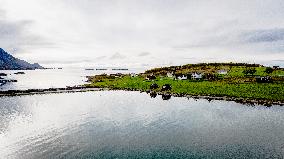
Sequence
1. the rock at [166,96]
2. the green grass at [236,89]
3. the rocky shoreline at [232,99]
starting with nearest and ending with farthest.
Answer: the rocky shoreline at [232,99] < the green grass at [236,89] < the rock at [166,96]

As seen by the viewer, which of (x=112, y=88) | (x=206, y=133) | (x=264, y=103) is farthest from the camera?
(x=112, y=88)

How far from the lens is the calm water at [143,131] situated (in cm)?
3762

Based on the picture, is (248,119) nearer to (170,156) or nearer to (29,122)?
(170,156)

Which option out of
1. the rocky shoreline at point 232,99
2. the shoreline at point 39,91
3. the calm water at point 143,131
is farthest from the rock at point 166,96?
the shoreline at point 39,91

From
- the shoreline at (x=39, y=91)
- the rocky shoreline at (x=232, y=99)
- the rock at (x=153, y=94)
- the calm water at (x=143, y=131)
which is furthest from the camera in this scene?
the shoreline at (x=39, y=91)

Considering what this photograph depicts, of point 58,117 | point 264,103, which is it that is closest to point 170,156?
point 58,117

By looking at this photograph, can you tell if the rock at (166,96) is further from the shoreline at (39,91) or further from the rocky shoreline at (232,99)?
the shoreline at (39,91)

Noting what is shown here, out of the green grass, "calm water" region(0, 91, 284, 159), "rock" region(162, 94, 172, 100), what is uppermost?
the green grass

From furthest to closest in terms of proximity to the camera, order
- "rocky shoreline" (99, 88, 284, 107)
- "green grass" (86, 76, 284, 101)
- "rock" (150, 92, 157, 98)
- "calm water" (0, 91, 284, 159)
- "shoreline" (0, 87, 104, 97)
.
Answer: "shoreline" (0, 87, 104, 97), "rock" (150, 92, 157, 98), "green grass" (86, 76, 284, 101), "rocky shoreline" (99, 88, 284, 107), "calm water" (0, 91, 284, 159)

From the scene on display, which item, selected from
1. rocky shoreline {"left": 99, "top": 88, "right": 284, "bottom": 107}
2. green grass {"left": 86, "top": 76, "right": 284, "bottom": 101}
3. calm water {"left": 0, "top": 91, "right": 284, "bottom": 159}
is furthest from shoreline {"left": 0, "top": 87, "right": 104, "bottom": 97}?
rocky shoreline {"left": 99, "top": 88, "right": 284, "bottom": 107}

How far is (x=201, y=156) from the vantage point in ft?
116

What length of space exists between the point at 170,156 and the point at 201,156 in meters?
3.96

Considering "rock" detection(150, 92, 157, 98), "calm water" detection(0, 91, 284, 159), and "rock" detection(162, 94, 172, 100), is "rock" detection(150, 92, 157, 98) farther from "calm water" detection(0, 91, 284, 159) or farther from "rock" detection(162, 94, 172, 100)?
"calm water" detection(0, 91, 284, 159)

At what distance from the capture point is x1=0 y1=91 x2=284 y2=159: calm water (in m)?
37.6
